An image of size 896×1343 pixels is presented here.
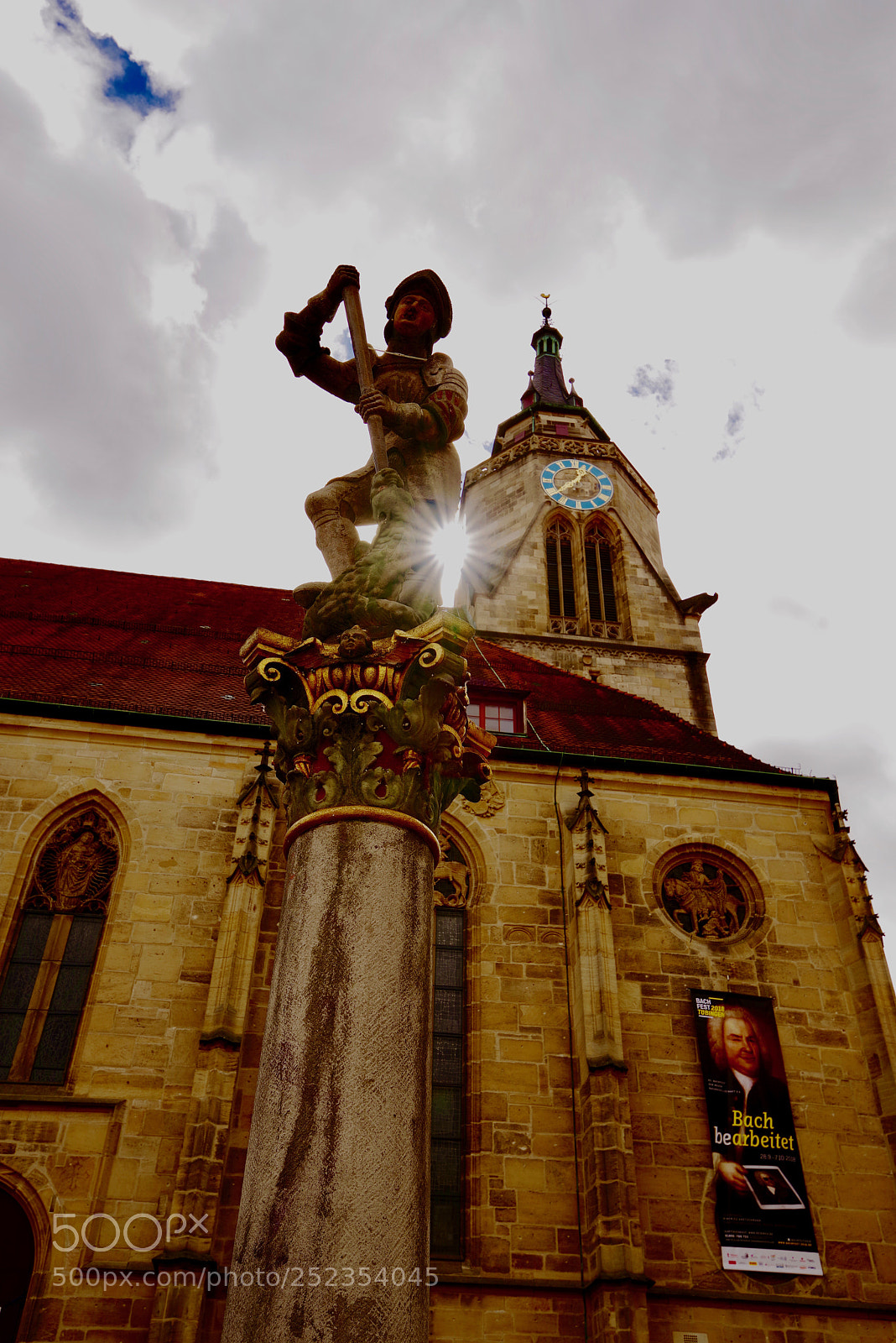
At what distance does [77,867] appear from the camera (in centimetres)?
1032

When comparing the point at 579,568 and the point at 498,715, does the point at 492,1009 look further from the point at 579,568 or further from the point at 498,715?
the point at 579,568

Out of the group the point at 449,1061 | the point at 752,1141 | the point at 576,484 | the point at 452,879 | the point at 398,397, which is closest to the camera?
the point at 398,397

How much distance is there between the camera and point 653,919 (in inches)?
425

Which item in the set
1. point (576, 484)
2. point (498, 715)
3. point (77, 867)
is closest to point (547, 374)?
point (576, 484)

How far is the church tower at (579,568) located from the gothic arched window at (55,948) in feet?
43.3

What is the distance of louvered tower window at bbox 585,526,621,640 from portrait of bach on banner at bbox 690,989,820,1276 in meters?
13.8

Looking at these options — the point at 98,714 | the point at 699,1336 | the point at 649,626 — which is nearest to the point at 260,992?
the point at 98,714

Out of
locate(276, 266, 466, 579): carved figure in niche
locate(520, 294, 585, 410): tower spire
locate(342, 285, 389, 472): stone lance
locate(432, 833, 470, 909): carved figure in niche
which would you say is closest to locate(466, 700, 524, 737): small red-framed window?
locate(432, 833, 470, 909): carved figure in niche

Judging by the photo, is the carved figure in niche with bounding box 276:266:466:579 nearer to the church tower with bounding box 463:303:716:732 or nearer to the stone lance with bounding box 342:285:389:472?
the stone lance with bounding box 342:285:389:472

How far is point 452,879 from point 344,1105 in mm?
7815

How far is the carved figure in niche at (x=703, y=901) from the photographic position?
1095 cm

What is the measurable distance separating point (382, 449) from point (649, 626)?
19.4 m

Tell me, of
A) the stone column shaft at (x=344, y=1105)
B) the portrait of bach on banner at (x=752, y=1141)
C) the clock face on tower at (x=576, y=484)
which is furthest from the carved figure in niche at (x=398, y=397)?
the clock face on tower at (x=576, y=484)

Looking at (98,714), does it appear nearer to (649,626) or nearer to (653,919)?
(653,919)
